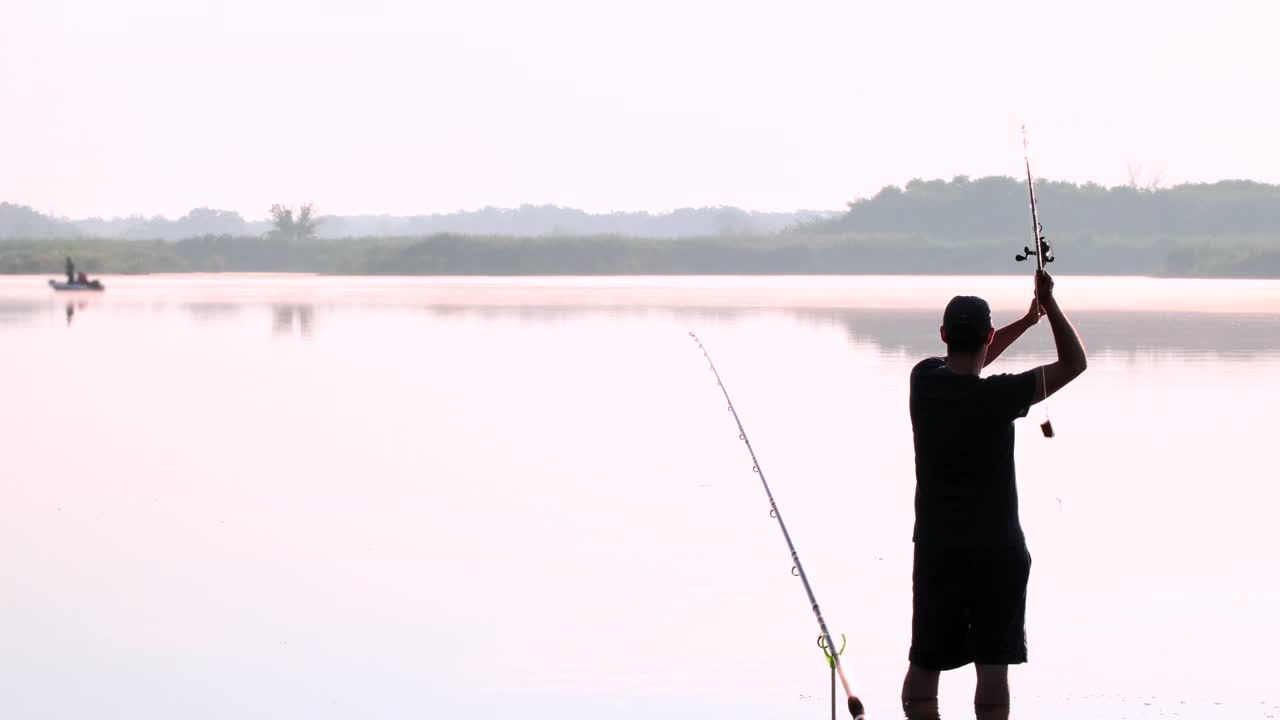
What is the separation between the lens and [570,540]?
936cm

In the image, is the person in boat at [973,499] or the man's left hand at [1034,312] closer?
the person in boat at [973,499]

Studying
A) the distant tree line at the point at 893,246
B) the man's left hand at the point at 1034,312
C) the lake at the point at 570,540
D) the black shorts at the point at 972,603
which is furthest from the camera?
the distant tree line at the point at 893,246

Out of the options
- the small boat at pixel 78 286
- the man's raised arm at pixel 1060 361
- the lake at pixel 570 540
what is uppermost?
the small boat at pixel 78 286

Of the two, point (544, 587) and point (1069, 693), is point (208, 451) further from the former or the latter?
point (1069, 693)

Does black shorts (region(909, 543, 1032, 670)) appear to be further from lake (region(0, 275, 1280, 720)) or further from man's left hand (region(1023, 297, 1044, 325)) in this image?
lake (region(0, 275, 1280, 720))

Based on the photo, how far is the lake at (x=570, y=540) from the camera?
20.9ft

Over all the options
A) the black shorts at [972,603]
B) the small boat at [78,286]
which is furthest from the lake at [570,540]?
the small boat at [78,286]

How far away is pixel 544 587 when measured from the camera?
8.06 m

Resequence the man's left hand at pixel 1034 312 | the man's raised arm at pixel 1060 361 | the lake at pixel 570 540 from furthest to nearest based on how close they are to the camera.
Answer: the lake at pixel 570 540 → the man's left hand at pixel 1034 312 → the man's raised arm at pixel 1060 361

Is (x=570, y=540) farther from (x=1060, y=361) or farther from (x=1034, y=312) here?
(x=1060, y=361)

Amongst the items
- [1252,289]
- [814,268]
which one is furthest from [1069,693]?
[814,268]

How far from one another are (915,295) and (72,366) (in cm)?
3279

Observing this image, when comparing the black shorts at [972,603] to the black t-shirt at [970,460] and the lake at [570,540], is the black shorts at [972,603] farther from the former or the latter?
the lake at [570,540]

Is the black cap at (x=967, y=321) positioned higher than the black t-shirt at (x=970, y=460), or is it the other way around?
the black cap at (x=967, y=321)
